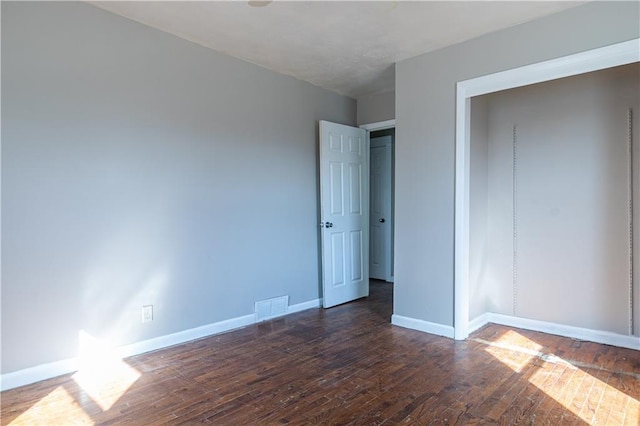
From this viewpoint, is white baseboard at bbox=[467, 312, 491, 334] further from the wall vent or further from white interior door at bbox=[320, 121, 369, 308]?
the wall vent

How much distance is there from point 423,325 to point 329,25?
267 centimetres

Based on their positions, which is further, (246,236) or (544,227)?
(246,236)

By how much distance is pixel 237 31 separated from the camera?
10.2ft

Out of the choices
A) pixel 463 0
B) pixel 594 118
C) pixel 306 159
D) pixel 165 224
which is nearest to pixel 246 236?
pixel 165 224

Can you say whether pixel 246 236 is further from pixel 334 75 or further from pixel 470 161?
Result: pixel 470 161

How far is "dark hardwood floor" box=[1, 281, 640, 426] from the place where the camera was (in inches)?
83.5

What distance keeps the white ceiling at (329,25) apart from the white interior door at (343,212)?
3.25ft

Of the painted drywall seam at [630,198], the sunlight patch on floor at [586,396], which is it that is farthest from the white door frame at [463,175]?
the painted drywall seam at [630,198]

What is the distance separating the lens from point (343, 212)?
4.57 m

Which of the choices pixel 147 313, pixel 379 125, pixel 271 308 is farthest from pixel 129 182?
pixel 379 125

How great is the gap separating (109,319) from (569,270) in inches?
149

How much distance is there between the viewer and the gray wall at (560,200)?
3.15m

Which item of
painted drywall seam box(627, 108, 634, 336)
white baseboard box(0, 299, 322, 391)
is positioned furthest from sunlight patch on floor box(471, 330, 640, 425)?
white baseboard box(0, 299, 322, 391)

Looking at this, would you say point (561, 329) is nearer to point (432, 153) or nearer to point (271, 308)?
point (432, 153)
